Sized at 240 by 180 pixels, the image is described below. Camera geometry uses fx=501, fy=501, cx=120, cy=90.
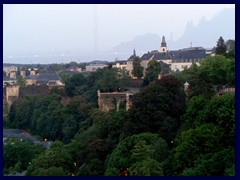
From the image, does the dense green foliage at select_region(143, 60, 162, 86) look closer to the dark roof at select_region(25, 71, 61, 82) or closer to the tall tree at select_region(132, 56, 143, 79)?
the tall tree at select_region(132, 56, 143, 79)

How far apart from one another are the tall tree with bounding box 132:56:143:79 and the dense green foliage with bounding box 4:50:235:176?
3346mm

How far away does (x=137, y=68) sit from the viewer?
47.5ft

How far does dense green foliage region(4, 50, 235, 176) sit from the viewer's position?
5379 mm

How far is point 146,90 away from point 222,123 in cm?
194

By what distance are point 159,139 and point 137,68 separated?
27.5 ft

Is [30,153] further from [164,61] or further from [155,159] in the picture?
[164,61]

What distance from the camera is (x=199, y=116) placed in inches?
247

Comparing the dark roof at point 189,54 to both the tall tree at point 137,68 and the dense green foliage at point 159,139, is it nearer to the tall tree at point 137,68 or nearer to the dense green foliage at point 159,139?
the tall tree at point 137,68

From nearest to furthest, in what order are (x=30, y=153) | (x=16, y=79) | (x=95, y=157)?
(x=95, y=157) → (x=30, y=153) → (x=16, y=79)

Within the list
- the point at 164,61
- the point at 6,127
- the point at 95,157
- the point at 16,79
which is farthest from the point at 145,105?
the point at 16,79

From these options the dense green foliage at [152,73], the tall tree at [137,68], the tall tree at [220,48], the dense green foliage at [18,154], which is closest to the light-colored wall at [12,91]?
the tall tree at [137,68]

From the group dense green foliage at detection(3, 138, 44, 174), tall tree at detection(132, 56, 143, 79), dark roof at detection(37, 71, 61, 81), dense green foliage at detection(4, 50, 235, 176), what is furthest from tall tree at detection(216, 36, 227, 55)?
dark roof at detection(37, 71, 61, 81)

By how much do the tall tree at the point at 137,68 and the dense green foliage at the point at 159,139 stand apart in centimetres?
335

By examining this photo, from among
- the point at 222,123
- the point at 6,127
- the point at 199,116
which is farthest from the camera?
the point at 6,127
